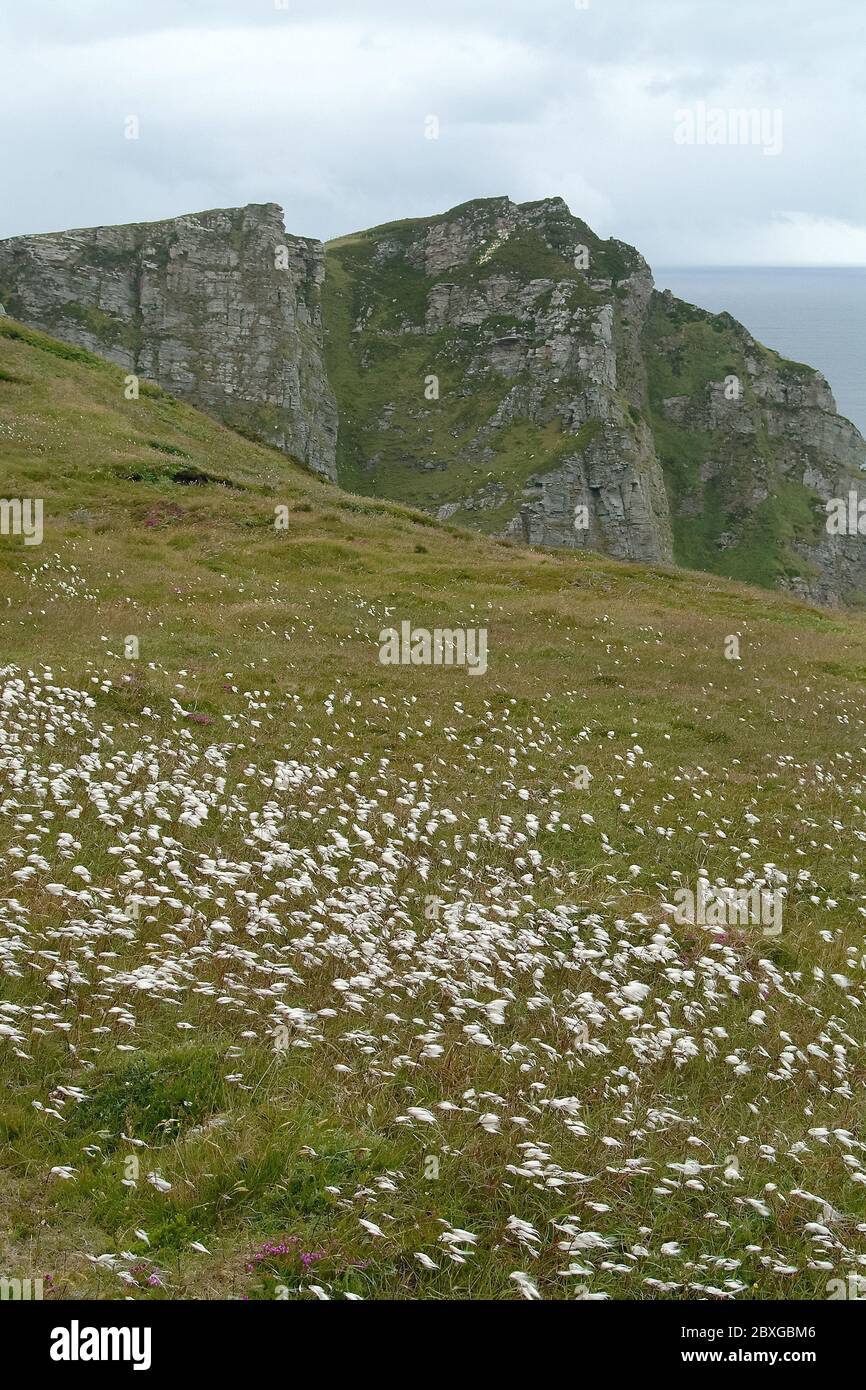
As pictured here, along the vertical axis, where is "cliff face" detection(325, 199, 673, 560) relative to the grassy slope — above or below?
above

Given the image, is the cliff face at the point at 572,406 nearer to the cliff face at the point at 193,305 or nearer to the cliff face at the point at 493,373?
the cliff face at the point at 493,373

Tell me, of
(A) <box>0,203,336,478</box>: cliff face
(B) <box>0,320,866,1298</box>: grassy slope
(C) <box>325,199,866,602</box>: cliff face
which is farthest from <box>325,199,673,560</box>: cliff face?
(B) <box>0,320,866,1298</box>: grassy slope

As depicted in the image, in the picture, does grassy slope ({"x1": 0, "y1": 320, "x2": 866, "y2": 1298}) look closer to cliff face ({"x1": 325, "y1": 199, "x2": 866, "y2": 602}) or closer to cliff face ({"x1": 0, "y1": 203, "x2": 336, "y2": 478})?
cliff face ({"x1": 0, "y1": 203, "x2": 336, "y2": 478})

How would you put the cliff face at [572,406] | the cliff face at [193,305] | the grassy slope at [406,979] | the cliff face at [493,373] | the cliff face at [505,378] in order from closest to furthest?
the grassy slope at [406,979]
the cliff face at [193,305]
the cliff face at [493,373]
the cliff face at [505,378]
the cliff face at [572,406]

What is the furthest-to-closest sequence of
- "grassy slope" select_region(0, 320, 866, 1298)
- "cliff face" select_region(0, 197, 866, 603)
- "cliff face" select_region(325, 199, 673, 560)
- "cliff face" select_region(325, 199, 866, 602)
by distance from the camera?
"cliff face" select_region(325, 199, 866, 602) < "cliff face" select_region(325, 199, 673, 560) < "cliff face" select_region(0, 197, 866, 603) < "grassy slope" select_region(0, 320, 866, 1298)

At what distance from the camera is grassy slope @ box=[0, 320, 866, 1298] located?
6.10 metres

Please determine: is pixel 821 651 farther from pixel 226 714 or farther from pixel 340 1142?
pixel 340 1142

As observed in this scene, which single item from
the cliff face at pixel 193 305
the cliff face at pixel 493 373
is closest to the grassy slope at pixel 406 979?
the cliff face at pixel 193 305

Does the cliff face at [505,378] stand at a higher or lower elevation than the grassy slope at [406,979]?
higher

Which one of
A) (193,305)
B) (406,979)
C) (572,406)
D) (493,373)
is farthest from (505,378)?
(406,979)

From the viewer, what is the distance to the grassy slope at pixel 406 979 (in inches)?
240

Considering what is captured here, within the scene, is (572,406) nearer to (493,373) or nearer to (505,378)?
(505,378)

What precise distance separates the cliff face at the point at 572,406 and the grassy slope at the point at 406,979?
10655 cm

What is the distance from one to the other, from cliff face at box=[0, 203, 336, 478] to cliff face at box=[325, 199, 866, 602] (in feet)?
63.6
